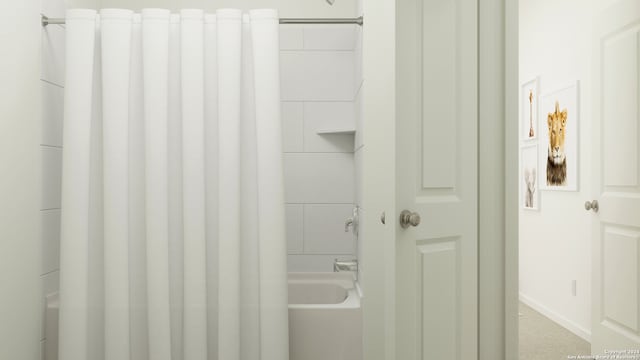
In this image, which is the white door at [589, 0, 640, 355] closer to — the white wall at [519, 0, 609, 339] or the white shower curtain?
the white wall at [519, 0, 609, 339]

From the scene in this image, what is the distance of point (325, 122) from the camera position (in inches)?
79.3

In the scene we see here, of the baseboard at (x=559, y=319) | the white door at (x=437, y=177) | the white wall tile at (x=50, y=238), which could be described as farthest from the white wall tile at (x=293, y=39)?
the baseboard at (x=559, y=319)

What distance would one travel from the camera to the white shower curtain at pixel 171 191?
4.33 feet

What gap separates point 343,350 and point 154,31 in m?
1.32

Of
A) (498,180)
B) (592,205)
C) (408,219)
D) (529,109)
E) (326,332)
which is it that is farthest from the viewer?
(529,109)

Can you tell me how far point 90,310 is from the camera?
1349mm

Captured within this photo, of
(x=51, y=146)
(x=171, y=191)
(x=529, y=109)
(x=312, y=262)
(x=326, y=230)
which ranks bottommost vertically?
(x=312, y=262)

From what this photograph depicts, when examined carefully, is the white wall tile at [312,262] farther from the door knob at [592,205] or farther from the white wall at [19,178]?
the door knob at [592,205]

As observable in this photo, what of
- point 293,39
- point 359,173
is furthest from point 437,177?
point 293,39

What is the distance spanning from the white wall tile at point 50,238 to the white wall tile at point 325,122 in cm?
115

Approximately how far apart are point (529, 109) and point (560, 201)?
655 mm

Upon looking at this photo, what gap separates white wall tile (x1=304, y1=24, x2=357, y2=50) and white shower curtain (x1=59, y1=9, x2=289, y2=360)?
660 mm

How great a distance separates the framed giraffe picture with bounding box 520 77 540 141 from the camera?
260cm

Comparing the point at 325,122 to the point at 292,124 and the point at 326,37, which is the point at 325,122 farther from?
the point at 326,37
